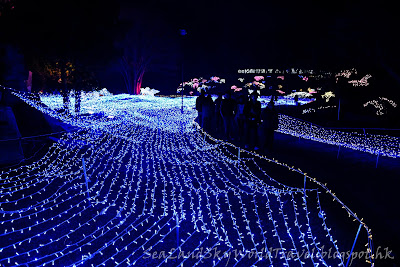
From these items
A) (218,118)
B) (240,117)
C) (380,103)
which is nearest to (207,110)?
(218,118)

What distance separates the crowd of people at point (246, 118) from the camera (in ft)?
24.4

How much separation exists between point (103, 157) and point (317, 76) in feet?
54.7

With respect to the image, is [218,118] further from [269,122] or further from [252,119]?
[269,122]

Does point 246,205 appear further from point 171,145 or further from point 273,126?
point 171,145

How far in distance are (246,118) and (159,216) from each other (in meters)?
4.68

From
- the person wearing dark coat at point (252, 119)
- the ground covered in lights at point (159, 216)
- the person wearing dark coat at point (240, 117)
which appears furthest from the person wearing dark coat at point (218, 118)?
the ground covered in lights at point (159, 216)

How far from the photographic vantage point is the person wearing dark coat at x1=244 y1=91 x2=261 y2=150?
768 cm

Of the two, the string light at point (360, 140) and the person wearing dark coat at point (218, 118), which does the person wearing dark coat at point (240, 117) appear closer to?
the person wearing dark coat at point (218, 118)

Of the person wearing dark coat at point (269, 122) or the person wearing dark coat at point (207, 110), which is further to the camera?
the person wearing dark coat at point (207, 110)

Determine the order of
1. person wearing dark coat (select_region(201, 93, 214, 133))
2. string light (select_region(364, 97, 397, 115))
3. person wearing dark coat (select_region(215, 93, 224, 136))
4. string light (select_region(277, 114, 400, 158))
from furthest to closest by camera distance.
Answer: string light (select_region(364, 97, 397, 115)) < person wearing dark coat (select_region(201, 93, 214, 133)) < person wearing dark coat (select_region(215, 93, 224, 136)) < string light (select_region(277, 114, 400, 158))

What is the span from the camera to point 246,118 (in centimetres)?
794

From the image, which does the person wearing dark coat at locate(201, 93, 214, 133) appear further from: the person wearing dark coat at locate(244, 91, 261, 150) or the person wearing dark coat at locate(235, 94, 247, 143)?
the person wearing dark coat at locate(244, 91, 261, 150)

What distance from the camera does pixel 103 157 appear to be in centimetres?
749

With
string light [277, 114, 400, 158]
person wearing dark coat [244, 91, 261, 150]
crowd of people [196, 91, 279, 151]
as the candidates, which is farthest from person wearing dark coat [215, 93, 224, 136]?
string light [277, 114, 400, 158]
